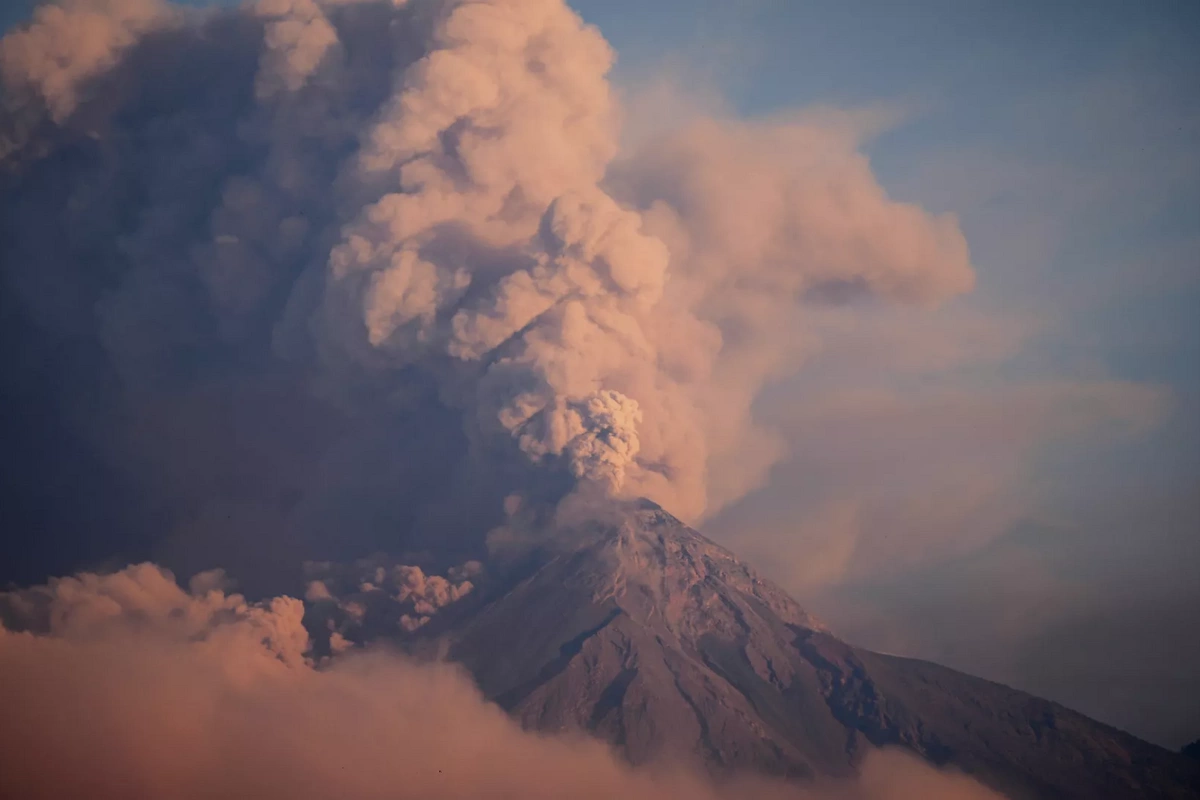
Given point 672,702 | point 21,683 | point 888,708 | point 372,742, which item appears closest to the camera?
point 21,683

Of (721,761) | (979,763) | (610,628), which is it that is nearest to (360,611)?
(610,628)

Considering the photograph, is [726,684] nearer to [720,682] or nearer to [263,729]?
[720,682]

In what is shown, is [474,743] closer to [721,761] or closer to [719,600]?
[721,761]

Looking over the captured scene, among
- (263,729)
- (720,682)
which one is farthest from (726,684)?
(263,729)
